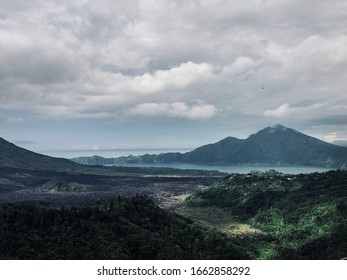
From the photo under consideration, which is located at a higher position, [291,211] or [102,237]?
[102,237]

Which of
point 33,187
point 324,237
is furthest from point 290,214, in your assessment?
point 33,187

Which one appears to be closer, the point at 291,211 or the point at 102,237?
the point at 102,237

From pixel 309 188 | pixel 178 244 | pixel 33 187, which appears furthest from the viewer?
pixel 33 187

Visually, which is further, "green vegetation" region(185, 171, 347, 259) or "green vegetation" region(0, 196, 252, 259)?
"green vegetation" region(185, 171, 347, 259)
